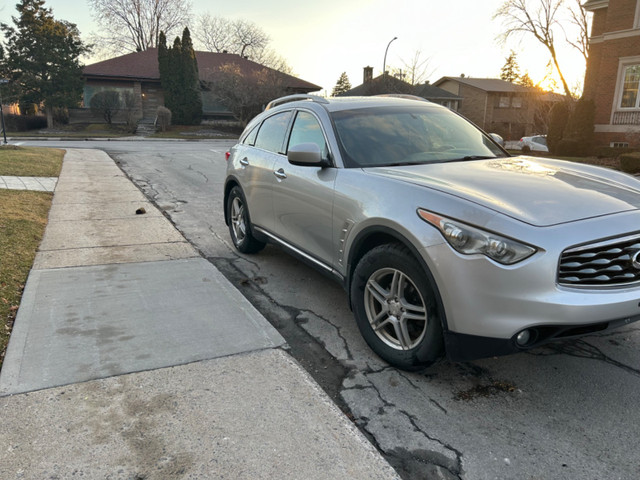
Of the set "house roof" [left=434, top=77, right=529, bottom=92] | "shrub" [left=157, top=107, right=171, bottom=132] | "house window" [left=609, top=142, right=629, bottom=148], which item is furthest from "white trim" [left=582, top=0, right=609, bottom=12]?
"shrub" [left=157, top=107, right=171, bottom=132]

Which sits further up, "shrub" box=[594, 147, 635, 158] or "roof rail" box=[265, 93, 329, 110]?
"roof rail" box=[265, 93, 329, 110]

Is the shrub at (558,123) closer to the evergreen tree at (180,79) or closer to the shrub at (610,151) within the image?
the shrub at (610,151)

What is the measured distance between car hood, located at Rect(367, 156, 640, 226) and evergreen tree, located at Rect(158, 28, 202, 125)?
38483 mm

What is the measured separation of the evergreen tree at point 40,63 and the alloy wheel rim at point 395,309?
39222 mm

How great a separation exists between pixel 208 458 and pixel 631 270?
7.97 feet

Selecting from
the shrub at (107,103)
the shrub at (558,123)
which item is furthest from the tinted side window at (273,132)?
the shrub at (107,103)

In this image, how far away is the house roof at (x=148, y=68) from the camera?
39719 mm

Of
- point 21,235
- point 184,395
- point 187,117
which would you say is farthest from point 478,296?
point 187,117

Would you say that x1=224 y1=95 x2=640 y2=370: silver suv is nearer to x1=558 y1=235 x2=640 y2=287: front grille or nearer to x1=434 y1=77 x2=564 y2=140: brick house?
x1=558 y1=235 x2=640 y2=287: front grille

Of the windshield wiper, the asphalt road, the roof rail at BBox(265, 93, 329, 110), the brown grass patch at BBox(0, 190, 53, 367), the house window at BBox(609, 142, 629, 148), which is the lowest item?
the asphalt road

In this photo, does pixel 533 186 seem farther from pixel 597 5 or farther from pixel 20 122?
pixel 20 122

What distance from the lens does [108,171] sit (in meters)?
13.0

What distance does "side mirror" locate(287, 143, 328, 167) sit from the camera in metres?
3.75

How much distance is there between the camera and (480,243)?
2.58 m
